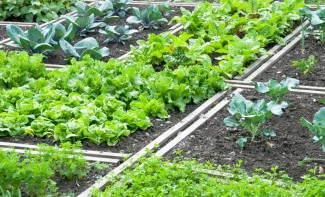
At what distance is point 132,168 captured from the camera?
5652 millimetres

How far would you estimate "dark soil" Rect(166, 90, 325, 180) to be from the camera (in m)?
5.76

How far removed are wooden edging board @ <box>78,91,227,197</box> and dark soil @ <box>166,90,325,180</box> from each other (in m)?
0.15

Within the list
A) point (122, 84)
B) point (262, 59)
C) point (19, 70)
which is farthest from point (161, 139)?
point (262, 59)

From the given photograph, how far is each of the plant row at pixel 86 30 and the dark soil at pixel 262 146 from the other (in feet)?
7.50

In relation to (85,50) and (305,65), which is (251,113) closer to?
(305,65)

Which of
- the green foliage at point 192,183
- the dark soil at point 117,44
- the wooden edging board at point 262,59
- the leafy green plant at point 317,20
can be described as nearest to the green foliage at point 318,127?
the green foliage at point 192,183

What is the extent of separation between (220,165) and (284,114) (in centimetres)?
145

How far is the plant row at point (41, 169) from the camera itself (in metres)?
5.02

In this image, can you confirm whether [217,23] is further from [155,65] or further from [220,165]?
[220,165]

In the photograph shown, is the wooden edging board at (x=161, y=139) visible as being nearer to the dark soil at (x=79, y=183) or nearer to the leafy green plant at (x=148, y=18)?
the dark soil at (x=79, y=183)

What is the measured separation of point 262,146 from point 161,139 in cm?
80

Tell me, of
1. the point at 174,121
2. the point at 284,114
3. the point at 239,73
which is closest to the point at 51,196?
the point at 174,121

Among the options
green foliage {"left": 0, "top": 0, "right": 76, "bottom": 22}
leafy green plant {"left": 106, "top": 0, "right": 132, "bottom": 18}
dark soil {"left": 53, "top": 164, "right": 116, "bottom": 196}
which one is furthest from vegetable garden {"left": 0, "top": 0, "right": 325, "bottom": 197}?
leafy green plant {"left": 106, "top": 0, "right": 132, "bottom": 18}

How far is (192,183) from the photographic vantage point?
5199 mm
